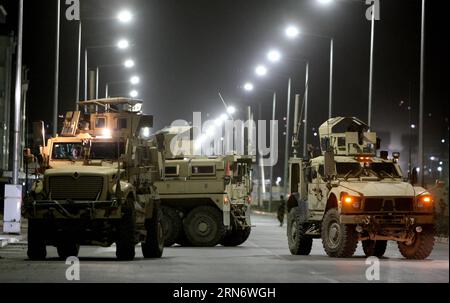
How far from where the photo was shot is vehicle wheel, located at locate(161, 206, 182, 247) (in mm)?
33688

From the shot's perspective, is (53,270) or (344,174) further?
(344,174)

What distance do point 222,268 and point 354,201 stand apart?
456 centimetres

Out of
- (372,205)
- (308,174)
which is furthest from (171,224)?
(372,205)

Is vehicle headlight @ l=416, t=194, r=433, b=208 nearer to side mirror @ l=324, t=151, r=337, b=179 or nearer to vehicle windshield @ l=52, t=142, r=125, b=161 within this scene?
side mirror @ l=324, t=151, r=337, b=179

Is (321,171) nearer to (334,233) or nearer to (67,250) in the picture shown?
(334,233)

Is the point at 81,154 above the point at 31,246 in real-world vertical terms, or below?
above

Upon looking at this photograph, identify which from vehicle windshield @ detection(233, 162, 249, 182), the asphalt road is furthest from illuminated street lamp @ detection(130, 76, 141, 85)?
the asphalt road

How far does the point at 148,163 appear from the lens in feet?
92.5

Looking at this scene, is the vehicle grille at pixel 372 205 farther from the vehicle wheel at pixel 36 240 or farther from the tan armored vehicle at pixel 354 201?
the vehicle wheel at pixel 36 240

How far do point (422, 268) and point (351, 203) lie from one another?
332cm

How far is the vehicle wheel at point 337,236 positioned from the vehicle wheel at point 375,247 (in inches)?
59.4

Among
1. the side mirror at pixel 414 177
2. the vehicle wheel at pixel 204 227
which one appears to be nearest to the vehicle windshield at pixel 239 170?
the vehicle wheel at pixel 204 227

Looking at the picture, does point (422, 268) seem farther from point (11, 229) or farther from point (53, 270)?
point (11, 229)
